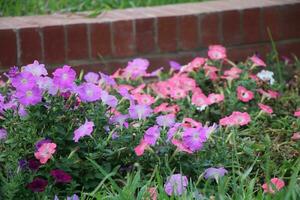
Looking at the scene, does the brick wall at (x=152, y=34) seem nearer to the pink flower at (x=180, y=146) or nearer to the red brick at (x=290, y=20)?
the red brick at (x=290, y=20)

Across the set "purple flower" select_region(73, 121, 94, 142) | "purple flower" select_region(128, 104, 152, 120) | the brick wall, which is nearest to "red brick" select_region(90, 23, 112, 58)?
the brick wall

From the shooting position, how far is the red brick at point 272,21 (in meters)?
4.14

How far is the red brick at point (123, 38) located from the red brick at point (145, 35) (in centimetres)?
4

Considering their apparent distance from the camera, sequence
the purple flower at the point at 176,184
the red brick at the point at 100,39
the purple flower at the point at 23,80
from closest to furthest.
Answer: the purple flower at the point at 176,184 → the purple flower at the point at 23,80 → the red brick at the point at 100,39

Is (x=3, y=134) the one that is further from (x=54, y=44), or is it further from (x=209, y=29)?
(x=209, y=29)

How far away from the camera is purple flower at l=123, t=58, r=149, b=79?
3.57m

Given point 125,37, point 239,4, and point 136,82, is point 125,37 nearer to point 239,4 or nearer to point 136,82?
point 136,82

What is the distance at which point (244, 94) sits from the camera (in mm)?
3322

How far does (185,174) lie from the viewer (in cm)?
262

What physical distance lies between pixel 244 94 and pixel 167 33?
775 millimetres

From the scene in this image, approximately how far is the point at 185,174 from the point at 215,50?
118cm

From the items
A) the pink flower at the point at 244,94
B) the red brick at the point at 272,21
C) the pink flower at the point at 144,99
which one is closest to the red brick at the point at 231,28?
the red brick at the point at 272,21

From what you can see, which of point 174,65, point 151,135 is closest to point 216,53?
point 174,65

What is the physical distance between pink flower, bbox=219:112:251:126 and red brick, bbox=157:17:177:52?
1.06 metres
